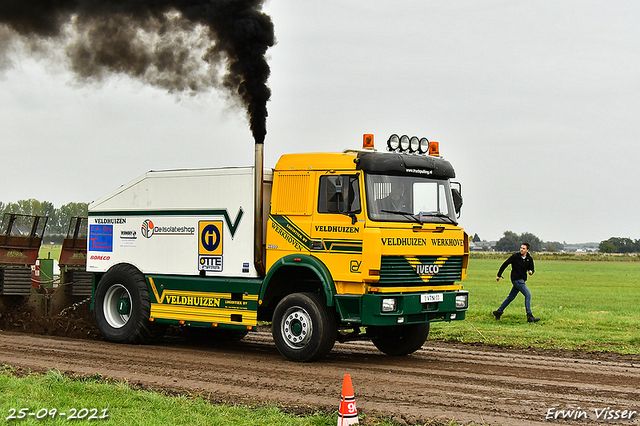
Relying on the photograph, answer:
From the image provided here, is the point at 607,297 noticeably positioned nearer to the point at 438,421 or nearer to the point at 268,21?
the point at 268,21

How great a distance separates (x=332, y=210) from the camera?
1163 centimetres

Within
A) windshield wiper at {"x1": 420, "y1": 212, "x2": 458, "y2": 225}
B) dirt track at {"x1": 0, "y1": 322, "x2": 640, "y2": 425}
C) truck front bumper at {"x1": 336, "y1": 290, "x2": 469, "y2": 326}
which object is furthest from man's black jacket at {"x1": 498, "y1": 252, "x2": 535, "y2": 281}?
truck front bumper at {"x1": 336, "y1": 290, "x2": 469, "y2": 326}

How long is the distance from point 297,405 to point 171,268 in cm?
624

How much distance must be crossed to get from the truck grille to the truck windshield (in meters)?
0.62

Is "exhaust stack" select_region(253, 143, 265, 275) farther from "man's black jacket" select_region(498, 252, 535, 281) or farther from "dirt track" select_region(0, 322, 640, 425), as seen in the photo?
"man's black jacket" select_region(498, 252, 535, 281)

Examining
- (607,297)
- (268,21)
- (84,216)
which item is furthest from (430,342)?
(607,297)

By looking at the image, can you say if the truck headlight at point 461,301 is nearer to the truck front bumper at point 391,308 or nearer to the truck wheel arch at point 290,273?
the truck front bumper at point 391,308

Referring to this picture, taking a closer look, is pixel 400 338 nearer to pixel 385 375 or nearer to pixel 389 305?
pixel 389 305

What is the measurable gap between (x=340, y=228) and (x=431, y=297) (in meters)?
1.86

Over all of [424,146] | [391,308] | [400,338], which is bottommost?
[400,338]

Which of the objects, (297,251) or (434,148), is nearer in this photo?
(297,251)

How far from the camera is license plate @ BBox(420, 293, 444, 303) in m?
11.7

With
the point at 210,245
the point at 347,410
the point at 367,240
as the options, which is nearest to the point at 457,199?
the point at 367,240

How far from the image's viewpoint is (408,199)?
11.8 metres
